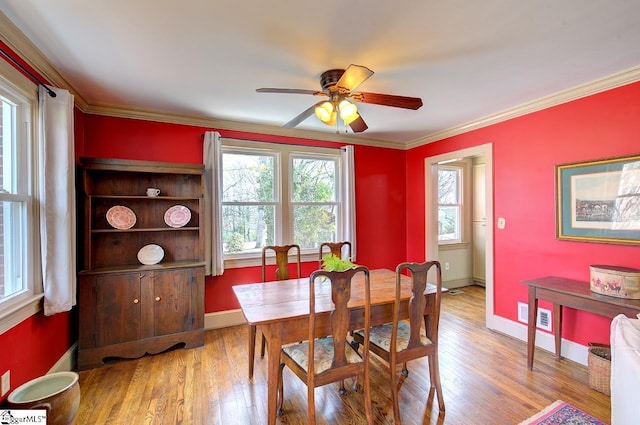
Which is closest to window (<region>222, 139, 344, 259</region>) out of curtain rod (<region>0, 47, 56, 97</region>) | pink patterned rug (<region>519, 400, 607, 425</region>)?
curtain rod (<region>0, 47, 56, 97</region>)

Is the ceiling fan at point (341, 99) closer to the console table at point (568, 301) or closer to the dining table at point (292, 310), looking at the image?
the dining table at point (292, 310)

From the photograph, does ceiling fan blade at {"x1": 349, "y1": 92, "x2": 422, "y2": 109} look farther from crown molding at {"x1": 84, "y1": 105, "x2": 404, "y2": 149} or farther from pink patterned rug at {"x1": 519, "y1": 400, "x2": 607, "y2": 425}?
pink patterned rug at {"x1": 519, "y1": 400, "x2": 607, "y2": 425}

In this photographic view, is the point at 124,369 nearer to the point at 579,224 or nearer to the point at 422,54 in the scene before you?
the point at 422,54

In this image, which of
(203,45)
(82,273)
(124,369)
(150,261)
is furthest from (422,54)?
(124,369)

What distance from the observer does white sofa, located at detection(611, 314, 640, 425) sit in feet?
4.38

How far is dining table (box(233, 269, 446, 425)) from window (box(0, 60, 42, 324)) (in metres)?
1.44

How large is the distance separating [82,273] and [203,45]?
224 cm

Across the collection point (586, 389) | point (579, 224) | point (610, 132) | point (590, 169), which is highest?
point (610, 132)

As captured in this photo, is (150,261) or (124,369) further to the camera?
(150,261)

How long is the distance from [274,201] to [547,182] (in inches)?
120

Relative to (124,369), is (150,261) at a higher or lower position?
higher

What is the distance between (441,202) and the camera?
5.20 meters

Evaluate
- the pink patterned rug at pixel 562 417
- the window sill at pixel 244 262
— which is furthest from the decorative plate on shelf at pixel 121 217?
the pink patterned rug at pixel 562 417

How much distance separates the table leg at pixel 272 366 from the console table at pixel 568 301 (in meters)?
2.29
